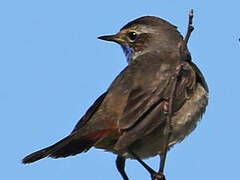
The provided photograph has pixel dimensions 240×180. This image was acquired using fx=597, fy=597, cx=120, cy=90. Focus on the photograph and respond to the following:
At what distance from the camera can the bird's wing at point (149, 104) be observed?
627cm

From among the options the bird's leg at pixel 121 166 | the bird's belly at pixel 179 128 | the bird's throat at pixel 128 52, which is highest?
the bird's throat at pixel 128 52

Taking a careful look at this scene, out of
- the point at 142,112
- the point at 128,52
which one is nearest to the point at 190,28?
the point at 142,112

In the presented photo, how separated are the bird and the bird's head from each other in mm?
161

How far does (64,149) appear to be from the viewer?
20.1 ft

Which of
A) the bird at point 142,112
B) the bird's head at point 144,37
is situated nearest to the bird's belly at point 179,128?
the bird at point 142,112

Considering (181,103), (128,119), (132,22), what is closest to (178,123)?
(181,103)

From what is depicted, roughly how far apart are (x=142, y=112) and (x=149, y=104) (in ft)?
0.53

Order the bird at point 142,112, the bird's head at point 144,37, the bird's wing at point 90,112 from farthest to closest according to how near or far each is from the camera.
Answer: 1. the bird's head at point 144,37
2. the bird's wing at point 90,112
3. the bird at point 142,112

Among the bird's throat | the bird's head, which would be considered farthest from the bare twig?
the bird's throat

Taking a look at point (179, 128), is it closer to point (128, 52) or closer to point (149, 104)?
point (149, 104)

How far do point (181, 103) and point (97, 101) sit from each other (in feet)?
3.43

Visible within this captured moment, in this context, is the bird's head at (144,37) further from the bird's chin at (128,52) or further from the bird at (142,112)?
the bird at (142,112)

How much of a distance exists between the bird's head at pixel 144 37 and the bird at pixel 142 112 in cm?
16

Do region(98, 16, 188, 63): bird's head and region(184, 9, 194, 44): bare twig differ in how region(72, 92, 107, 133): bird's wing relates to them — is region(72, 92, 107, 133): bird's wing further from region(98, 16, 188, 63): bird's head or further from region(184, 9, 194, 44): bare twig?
region(184, 9, 194, 44): bare twig
